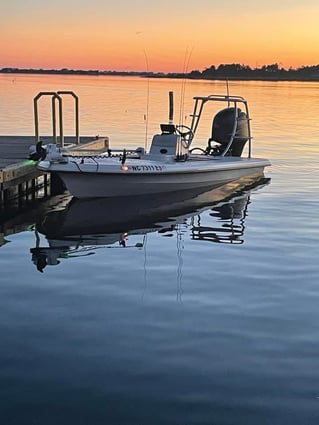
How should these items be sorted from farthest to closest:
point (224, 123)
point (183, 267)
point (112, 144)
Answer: point (112, 144)
point (224, 123)
point (183, 267)

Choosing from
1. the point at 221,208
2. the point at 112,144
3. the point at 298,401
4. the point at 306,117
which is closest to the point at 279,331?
the point at 298,401

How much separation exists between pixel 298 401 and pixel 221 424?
0.78 m

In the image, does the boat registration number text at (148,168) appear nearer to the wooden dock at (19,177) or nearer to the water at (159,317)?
the water at (159,317)

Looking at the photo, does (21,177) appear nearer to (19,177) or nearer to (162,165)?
(19,177)

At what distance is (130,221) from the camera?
12.3m

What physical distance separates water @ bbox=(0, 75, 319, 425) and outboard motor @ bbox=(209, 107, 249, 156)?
3.65 m

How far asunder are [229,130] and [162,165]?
3.41 metres

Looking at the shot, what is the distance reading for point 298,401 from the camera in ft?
16.9

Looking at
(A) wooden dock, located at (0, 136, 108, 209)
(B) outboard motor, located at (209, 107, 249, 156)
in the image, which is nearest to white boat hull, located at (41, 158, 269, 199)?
(B) outboard motor, located at (209, 107, 249, 156)

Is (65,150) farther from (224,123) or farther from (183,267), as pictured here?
(183,267)

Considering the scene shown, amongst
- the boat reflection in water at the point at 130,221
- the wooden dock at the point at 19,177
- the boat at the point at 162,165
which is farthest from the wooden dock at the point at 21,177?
the boat reflection in water at the point at 130,221

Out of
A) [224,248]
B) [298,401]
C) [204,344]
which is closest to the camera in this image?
[298,401]

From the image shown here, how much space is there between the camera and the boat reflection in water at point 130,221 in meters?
10.6

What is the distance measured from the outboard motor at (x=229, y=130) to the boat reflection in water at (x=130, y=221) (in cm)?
154
